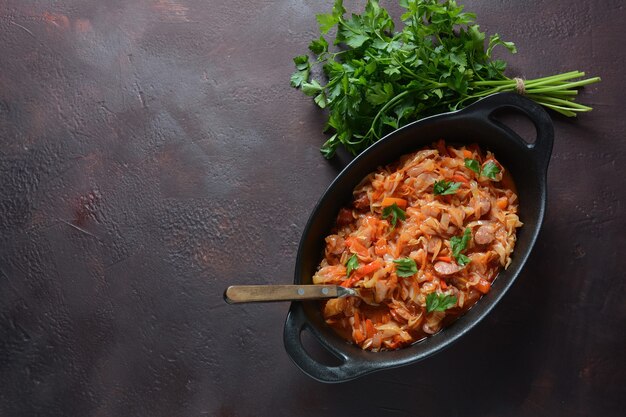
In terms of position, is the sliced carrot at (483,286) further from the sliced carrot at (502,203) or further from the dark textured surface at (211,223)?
the dark textured surface at (211,223)

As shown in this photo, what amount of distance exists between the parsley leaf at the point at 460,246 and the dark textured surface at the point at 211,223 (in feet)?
2.00

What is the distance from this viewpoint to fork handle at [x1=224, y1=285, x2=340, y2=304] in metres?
2.82

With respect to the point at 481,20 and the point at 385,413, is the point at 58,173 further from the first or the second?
the point at 481,20

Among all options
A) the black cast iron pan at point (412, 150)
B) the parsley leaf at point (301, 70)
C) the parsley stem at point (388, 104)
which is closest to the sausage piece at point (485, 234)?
the black cast iron pan at point (412, 150)

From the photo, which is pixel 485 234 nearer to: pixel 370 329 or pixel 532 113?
pixel 532 113

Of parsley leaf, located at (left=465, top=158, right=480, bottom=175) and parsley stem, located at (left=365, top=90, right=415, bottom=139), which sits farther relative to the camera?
parsley stem, located at (left=365, top=90, right=415, bottom=139)

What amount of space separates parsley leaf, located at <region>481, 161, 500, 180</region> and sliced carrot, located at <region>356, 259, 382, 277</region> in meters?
0.67

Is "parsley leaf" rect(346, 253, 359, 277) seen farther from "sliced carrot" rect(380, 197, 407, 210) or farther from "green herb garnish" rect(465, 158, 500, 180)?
"green herb garnish" rect(465, 158, 500, 180)

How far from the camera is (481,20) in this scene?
367 cm

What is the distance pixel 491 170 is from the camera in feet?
10.4

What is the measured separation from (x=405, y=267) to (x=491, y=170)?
2.06ft

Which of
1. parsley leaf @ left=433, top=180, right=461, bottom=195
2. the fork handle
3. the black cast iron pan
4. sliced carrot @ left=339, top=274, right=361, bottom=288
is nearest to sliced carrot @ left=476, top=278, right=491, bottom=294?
the black cast iron pan

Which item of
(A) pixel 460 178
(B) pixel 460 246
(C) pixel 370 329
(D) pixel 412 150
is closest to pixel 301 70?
(D) pixel 412 150

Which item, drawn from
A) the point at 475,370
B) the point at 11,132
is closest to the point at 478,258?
the point at 475,370
